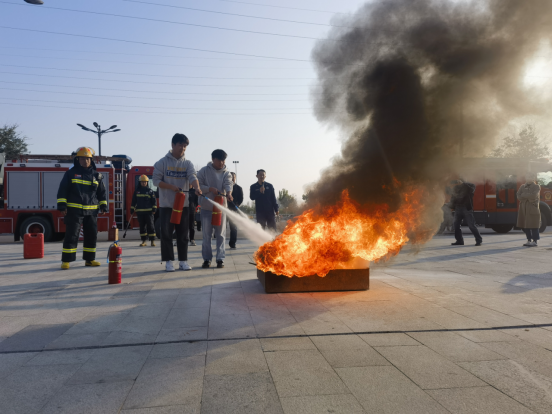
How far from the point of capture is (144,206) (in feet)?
41.1

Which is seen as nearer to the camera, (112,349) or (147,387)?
(147,387)

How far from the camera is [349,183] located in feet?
19.6

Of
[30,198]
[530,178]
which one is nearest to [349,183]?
[530,178]

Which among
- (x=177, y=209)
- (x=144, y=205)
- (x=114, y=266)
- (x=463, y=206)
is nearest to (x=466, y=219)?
(x=463, y=206)

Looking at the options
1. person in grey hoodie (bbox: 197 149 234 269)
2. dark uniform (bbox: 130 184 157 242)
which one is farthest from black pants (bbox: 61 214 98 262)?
dark uniform (bbox: 130 184 157 242)

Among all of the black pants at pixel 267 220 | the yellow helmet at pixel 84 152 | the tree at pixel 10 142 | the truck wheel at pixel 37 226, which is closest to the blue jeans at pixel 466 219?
the black pants at pixel 267 220

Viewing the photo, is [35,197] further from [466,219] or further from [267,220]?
[466,219]

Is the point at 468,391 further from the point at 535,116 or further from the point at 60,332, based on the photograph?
the point at 535,116

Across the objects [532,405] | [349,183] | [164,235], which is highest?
[349,183]

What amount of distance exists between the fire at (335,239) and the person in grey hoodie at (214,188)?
220cm

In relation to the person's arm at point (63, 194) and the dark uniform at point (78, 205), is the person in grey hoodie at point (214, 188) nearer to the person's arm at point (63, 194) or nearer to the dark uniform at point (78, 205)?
the dark uniform at point (78, 205)

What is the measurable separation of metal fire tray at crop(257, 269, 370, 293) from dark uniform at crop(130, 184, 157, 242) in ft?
26.1

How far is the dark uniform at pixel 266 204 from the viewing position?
429 inches

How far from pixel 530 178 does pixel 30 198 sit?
646 inches
